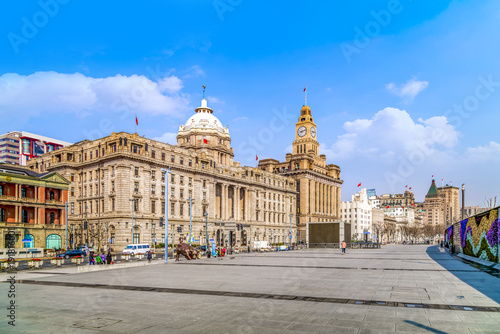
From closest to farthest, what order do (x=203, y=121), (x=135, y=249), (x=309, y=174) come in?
(x=135, y=249), (x=203, y=121), (x=309, y=174)

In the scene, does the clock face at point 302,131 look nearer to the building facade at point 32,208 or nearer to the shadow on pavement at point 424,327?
the building facade at point 32,208

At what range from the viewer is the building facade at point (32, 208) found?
211 feet

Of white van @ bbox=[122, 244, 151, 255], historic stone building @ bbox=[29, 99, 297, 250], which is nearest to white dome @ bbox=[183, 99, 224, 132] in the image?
historic stone building @ bbox=[29, 99, 297, 250]

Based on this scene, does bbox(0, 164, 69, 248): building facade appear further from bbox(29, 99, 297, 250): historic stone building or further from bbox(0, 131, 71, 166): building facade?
bbox(0, 131, 71, 166): building facade

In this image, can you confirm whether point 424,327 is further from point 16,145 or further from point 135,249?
point 16,145

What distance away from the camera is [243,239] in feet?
362

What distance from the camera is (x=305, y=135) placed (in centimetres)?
16175

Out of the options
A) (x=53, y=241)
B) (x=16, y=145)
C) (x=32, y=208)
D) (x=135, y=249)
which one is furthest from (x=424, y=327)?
(x=16, y=145)

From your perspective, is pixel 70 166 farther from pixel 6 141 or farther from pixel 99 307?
pixel 6 141

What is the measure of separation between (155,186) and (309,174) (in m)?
78.7

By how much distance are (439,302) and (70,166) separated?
85.4 metres

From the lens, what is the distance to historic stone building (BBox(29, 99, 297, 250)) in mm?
76562

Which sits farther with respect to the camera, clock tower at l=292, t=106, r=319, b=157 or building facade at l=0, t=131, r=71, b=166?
building facade at l=0, t=131, r=71, b=166

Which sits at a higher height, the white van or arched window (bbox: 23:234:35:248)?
arched window (bbox: 23:234:35:248)
